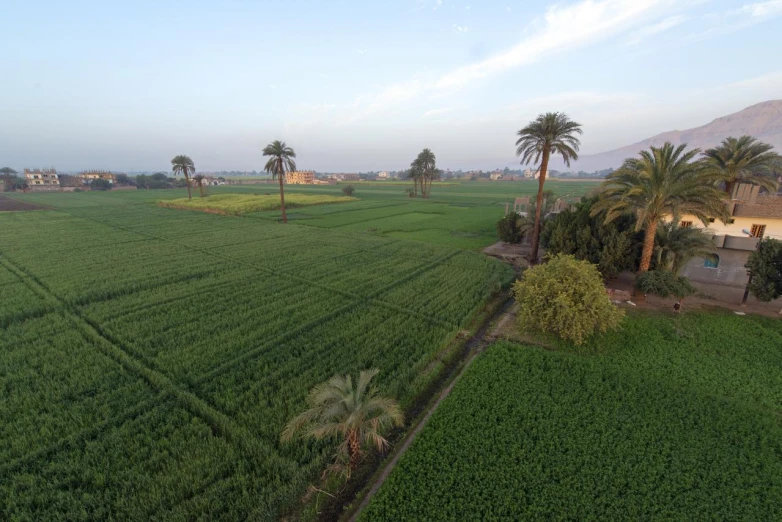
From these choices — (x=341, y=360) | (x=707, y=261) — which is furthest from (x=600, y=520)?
(x=707, y=261)

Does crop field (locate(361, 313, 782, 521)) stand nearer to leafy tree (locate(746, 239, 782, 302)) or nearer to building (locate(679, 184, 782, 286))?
leafy tree (locate(746, 239, 782, 302))

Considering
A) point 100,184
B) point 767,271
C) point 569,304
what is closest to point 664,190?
point 767,271

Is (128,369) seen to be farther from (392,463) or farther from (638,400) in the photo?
(638,400)

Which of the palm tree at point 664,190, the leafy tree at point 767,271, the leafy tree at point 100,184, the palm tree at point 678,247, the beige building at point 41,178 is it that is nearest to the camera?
the leafy tree at point 767,271

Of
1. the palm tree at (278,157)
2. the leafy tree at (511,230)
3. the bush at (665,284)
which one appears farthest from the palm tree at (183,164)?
the bush at (665,284)

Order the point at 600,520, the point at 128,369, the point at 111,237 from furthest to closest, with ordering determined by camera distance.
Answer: the point at 111,237 → the point at 128,369 → the point at 600,520

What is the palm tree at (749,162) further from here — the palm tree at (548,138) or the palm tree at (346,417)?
the palm tree at (346,417)

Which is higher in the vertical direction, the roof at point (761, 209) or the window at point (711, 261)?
the roof at point (761, 209)
